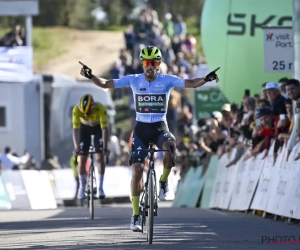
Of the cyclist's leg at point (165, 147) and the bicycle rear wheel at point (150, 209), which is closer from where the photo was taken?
the bicycle rear wheel at point (150, 209)

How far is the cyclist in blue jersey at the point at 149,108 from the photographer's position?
44.5 feet

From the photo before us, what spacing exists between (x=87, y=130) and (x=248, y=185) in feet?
9.31

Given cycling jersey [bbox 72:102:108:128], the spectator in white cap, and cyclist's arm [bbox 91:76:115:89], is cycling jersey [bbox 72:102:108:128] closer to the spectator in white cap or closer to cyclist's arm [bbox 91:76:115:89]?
the spectator in white cap

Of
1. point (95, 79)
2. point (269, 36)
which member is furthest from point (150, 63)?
point (269, 36)

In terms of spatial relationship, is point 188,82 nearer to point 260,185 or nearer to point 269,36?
point 260,185

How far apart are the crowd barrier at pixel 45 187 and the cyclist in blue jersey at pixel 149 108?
1140 cm

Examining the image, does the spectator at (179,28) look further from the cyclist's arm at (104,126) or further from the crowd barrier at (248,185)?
the cyclist's arm at (104,126)

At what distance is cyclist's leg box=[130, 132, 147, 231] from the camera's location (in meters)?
13.5

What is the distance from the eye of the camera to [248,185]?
19453 mm

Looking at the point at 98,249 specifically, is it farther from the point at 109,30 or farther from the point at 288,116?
the point at 109,30

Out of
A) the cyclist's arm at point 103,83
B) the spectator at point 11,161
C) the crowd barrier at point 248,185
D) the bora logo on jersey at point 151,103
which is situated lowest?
the spectator at point 11,161

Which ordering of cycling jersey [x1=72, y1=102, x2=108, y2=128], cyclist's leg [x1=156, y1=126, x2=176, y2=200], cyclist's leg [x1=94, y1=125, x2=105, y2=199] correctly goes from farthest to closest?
cycling jersey [x1=72, y1=102, x2=108, y2=128], cyclist's leg [x1=94, y1=125, x2=105, y2=199], cyclist's leg [x1=156, y1=126, x2=176, y2=200]

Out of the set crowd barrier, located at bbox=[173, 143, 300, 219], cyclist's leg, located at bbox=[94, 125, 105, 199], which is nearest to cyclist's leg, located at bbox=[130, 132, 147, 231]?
crowd barrier, located at bbox=[173, 143, 300, 219]

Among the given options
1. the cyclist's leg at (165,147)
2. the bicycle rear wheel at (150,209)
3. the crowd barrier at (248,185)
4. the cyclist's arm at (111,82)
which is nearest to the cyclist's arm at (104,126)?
the crowd barrier at (248,185)
